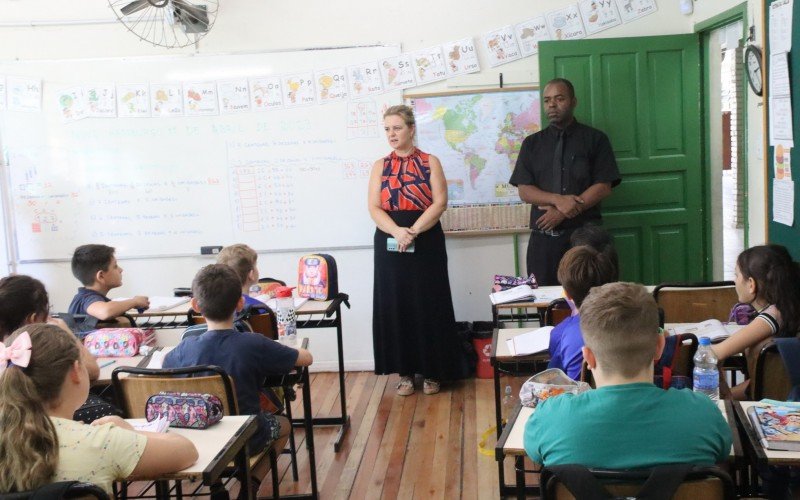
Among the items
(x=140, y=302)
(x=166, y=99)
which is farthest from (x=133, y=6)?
(x=140, y=302)

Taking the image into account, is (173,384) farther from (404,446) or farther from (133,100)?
(133,100)

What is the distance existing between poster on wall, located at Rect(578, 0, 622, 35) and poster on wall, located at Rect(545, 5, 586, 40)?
A: 0.15 feet

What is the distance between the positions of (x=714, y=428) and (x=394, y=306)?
10.1 feet

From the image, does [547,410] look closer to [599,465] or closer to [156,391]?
[599,465]

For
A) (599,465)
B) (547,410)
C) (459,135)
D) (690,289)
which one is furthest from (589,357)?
(459,135)

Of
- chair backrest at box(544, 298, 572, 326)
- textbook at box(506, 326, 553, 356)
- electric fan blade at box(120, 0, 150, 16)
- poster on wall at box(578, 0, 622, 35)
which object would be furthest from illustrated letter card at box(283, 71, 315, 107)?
textbook at box(506, 326, 553, 356)

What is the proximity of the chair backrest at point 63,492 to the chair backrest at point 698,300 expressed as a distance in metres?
2.44

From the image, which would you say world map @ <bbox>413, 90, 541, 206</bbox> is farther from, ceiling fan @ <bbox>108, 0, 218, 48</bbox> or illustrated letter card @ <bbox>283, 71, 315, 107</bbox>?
ceiling fan @ <bbox>108, 0, 218, 48</bbox>

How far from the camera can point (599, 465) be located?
5.35ft

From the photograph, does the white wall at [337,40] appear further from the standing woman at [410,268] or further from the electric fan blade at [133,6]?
the standing woman at [410,268]

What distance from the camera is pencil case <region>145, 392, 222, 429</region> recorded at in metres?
2.22

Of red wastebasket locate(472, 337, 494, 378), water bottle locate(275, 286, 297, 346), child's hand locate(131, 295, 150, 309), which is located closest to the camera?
water bottle locate(275, 286, 297, 346)

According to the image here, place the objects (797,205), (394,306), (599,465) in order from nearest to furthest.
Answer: (599,465) < (797,205) < (394,306)

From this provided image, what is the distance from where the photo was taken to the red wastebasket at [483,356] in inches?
193
